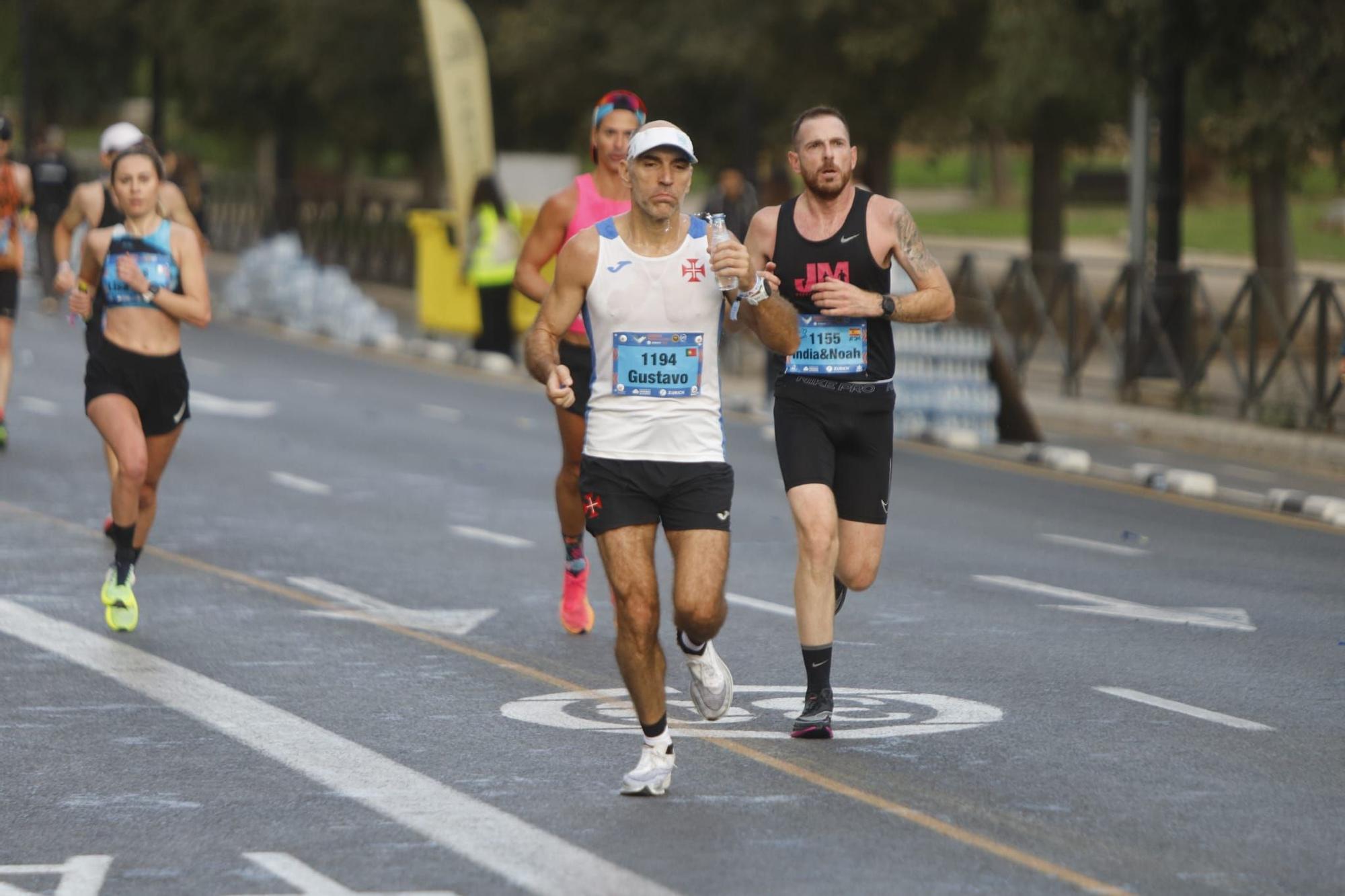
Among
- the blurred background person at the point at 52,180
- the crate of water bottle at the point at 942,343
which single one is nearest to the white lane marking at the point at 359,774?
the crate of water bottle at the point at 942,343

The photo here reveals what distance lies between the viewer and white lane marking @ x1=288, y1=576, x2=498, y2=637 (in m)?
10.4

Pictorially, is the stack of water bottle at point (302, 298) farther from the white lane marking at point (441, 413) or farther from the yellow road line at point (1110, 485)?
the yellow road line at point (1110, 485)

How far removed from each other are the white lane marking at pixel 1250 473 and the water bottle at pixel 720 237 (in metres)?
11.4

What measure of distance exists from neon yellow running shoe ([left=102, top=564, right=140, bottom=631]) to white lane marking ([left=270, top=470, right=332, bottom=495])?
520 cm

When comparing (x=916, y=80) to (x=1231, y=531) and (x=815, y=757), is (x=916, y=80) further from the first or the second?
(x=815, y=757)

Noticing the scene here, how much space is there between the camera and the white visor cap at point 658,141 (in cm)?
696

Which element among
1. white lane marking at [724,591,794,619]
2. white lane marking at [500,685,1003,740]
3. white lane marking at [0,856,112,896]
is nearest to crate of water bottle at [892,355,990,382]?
white lane marking at [724,591,794,619]

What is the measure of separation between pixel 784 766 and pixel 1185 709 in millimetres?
1805

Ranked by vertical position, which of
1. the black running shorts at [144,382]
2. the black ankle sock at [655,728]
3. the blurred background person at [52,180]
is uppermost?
the blurred background person at [52,180]

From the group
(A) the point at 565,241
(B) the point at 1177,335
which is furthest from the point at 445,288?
(A) the point at 565,241

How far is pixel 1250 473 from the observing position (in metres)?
18.1

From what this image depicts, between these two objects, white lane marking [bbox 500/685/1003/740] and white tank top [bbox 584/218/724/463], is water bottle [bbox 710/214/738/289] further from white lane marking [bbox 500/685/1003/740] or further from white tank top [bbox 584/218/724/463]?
white lane marking [bbox 500/685/1003/740]

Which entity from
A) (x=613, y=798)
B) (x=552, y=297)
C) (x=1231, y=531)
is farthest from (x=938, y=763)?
(x=1231, y=531)

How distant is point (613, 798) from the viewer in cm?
710
